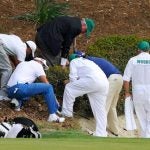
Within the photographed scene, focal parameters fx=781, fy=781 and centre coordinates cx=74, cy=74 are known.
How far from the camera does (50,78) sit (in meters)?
15.2

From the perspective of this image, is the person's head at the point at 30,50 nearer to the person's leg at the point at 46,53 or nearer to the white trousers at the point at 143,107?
the person's leg at the point at 46,53

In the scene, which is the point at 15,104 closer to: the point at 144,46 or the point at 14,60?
the point at 14,60

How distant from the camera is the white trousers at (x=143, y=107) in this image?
1391 cm

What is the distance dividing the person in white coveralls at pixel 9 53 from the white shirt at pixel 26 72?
313mm

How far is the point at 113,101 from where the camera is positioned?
15016 mm

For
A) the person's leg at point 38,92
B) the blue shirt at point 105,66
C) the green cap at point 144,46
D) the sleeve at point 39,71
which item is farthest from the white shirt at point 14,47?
the green cap at point 144,46

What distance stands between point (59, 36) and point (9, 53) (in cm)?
124

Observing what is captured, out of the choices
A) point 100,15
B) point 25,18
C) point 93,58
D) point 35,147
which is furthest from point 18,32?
point 35,147

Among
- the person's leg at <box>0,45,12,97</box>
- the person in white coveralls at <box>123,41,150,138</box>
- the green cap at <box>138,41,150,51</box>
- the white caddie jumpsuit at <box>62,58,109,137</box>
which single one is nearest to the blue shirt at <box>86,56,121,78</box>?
the white caddie jumpsuit at <box>62,58,109,137</box>

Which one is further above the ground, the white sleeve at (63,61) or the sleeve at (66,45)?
the sleeve at (66,45)

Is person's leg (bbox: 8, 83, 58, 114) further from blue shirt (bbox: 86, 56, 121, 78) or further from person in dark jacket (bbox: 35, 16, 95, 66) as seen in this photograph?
person in dark jacket (bbox: 35, 16, 95, 66)

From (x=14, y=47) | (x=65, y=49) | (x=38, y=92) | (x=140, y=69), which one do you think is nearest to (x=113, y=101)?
(x=140, y=69)

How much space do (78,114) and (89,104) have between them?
0.95 feet

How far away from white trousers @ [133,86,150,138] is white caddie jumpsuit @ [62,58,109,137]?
2.20ft
